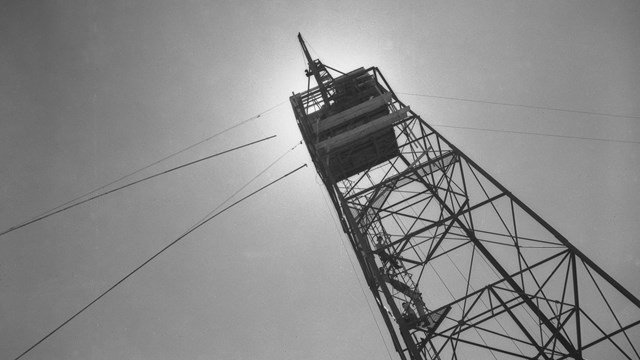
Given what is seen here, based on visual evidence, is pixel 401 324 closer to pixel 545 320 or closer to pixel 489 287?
pixel 489 287

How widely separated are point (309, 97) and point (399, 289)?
7.14 metres

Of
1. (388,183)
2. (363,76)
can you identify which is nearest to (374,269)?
(388,183)

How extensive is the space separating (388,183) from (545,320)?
4.78m

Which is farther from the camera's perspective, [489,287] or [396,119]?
[396,119]

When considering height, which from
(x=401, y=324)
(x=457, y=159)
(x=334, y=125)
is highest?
(x=334, y=125)

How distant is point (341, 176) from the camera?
33.7ft

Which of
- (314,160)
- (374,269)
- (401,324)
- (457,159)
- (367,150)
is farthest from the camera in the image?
(367,150)

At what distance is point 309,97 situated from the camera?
11102mm

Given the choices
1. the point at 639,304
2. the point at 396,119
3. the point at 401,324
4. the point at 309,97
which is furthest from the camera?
the point at 309,97

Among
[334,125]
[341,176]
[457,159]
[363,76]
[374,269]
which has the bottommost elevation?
[374,269]

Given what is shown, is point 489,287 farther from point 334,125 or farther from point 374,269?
point 334,125

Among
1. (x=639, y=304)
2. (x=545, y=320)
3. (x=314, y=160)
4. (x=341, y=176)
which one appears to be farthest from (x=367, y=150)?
(x=639, y=304)

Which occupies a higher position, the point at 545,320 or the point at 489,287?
the point at 489,287

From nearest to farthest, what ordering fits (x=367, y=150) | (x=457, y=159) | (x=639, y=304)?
(x=639, y=304)
(x=457, y=159)
(x=367, y=150)
